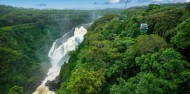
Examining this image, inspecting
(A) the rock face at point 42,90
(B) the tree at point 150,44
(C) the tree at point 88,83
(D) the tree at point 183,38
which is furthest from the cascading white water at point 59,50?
(D) the tree at point 183,38

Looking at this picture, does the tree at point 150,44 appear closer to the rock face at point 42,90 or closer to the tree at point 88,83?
the tree at point 88,83

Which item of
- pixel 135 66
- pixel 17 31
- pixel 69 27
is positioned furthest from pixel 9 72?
pixel 69 27

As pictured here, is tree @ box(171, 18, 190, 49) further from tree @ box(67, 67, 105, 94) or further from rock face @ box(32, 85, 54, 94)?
rock face @ box(32, 85, 54, 94)

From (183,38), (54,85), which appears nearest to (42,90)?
(54,85)

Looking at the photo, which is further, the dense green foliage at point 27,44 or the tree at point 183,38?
the dense green foliage at point 27,44

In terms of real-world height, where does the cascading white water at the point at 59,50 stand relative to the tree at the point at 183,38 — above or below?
below

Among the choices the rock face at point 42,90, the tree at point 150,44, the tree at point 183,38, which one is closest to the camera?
the tree at point 183,38

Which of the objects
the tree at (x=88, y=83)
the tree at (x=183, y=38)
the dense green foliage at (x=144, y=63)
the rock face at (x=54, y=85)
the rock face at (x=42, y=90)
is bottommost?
the rock face at (x=42, y=90)
